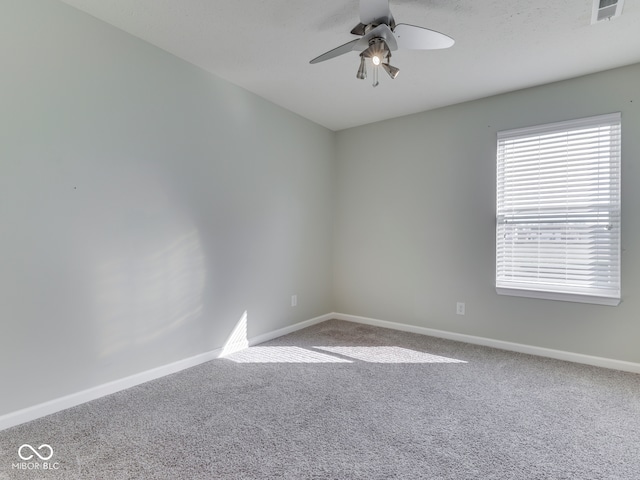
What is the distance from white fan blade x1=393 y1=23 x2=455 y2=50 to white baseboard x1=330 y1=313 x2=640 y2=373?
2670 mm

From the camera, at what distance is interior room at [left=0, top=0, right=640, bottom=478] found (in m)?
1.85

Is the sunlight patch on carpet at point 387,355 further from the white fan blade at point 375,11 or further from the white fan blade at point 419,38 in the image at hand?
the white fan blade at point 375,11

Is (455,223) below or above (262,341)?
above

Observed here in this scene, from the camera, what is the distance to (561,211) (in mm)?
2945

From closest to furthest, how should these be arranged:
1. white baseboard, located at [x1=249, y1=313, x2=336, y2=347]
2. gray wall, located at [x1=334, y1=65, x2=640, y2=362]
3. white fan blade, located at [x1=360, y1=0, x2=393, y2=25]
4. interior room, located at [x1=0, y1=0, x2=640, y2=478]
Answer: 1. white fan blade, located at [x1=360, y1=0, x2=393, y2=25]
2. interior room, located at [x1=0, y1=0, x2=640, y2=478]
3. gray wall, located at [x1=334, y1=65, x2=640, y2=362]
4. white baseboard, located at [x1=249, y1=313, x2=336, y2=347]

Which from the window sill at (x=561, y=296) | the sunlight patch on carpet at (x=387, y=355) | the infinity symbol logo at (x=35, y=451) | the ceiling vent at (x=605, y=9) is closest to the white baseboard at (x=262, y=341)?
the infinity symbol logo at (x=35, y=451)

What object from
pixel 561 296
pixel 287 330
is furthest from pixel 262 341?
pixel 561 296

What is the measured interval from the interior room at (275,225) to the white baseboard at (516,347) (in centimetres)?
2

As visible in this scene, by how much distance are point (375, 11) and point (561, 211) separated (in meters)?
2.37

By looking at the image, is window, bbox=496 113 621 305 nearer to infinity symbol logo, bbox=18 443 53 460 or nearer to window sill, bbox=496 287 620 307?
window sill, bbox=496 287 620 307

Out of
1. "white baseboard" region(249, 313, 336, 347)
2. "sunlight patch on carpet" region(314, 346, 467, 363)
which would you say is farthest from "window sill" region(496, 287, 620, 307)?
"white baseboard" region(249, 313, 336, 347)

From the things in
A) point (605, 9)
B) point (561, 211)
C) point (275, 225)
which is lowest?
point (275, 225)

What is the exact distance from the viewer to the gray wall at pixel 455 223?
2709 millimetres

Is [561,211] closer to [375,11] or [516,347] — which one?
[516,347]
